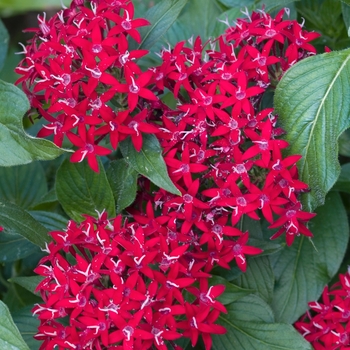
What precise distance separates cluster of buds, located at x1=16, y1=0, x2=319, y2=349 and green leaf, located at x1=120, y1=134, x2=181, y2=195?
3cm

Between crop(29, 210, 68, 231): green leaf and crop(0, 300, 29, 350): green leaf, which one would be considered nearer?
crop(0, 300, 29, 350): green leaf

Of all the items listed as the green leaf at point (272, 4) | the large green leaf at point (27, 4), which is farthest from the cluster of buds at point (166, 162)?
the large green leaf at point (27, 4)

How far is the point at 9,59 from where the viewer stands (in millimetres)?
2020

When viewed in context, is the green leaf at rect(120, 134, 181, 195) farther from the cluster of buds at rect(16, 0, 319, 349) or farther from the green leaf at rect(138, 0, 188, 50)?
the green leaf at rect(138, 0, 188, 50)

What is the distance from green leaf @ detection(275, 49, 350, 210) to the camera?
Result: 0.96m

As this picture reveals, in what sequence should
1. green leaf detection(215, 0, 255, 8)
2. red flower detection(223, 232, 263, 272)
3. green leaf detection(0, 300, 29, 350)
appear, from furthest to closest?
green leaf detection(215, 0, 255, 8), red flower detection(223, 232, 263, 272), green leaf detection(0, 300, 29, 350)

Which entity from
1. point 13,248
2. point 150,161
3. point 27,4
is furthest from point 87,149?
point 27,4

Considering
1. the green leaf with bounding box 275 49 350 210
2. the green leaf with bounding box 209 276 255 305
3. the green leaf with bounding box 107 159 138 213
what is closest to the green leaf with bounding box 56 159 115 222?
the green leaf with bounding box 107 159 138 213

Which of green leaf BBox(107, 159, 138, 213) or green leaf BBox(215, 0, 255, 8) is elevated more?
green leaf BBox(215, 0, 255, 8)

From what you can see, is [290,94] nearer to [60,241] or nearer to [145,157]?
[145,157]

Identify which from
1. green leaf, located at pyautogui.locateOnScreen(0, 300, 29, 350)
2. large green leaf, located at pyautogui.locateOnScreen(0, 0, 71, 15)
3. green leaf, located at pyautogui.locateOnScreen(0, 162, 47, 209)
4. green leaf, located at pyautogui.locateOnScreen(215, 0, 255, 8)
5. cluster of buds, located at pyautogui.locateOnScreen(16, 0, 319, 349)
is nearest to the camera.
A: green leaf, located at pyautogui.locateOnScreen(0, 300, 29, 350)

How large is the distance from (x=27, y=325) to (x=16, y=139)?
1.38ft

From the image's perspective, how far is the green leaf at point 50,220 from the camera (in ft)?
3.92

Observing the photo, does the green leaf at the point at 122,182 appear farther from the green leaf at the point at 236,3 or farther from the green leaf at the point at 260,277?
the green leaf at the point at 236,3
